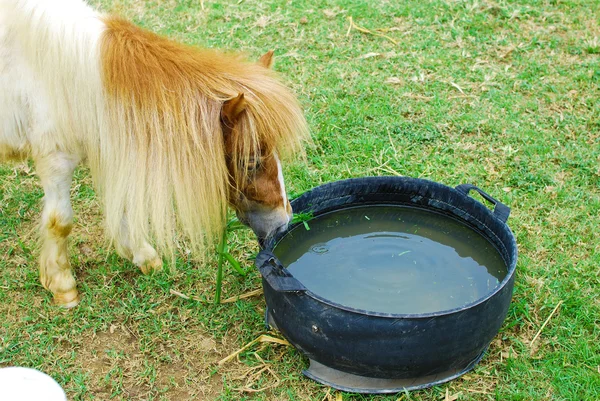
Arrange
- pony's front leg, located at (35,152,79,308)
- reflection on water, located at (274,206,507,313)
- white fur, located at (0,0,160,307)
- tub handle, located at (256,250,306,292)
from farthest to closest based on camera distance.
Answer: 1. pony's front leg, located at (35,152,79,308)
2. reflection on water, located at (274,206,507,313)
3. white fur, located at (0,0,160,307)
4. tub handle, located at (256,250,306,292)

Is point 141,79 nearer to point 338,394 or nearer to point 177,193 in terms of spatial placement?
point 177,193

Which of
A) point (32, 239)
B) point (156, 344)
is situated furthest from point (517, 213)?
point (32, 239)

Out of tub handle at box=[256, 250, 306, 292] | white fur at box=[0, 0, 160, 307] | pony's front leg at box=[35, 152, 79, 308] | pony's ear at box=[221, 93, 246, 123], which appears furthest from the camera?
pony's front leg at box=[35, 152, 79, 308]

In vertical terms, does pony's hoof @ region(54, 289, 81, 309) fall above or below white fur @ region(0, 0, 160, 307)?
below

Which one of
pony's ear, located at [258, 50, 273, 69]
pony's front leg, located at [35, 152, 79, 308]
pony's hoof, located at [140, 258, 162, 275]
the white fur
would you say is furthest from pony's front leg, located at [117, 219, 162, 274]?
pony's ear, located at [258, 50, 273, 69]

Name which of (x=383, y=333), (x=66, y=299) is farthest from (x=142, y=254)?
(x=383, y=333)

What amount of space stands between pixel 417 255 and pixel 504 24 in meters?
3.23

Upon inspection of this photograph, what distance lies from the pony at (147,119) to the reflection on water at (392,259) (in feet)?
1.10

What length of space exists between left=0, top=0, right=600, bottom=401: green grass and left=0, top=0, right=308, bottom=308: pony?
0.42 m

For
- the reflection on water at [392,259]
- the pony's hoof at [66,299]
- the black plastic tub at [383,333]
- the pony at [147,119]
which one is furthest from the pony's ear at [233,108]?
the pony's hoof at [66,299]

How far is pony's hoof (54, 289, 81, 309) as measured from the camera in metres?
3.15

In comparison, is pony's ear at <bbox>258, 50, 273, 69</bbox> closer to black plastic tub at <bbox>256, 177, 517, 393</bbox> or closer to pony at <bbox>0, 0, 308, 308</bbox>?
pony at <bbox>0, 0, 308, 308</bbox>

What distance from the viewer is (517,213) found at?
3.62m

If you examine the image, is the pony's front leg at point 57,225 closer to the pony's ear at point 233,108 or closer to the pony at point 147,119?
the pony at point 147,119
